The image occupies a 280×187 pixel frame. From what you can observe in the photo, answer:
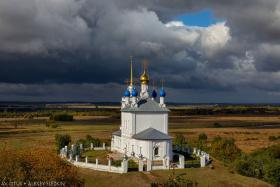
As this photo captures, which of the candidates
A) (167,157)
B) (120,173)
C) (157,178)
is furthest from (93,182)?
(167,157)

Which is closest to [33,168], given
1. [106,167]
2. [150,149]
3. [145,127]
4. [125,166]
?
[125,166]

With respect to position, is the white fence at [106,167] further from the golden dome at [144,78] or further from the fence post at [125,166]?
the golden dome at [144,78]

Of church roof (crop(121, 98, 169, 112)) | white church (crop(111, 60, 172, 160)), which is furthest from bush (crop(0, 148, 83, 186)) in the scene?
church roof (crop(121, 98, 169, 112))

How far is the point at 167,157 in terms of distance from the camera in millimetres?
35469

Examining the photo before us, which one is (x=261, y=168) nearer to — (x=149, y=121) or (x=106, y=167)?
(x=149, y=121)

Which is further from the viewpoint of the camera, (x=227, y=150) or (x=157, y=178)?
(x=227, y=150)

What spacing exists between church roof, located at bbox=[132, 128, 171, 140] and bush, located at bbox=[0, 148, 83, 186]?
16.6 m

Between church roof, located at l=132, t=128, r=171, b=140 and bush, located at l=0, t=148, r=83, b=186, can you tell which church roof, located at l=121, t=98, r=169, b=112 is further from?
bush, located at l=0, t=148, r=83, b=186

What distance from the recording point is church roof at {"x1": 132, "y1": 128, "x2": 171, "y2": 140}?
122 ft

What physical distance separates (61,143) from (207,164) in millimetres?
18822

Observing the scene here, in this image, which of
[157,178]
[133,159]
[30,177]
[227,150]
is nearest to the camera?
[30,177]

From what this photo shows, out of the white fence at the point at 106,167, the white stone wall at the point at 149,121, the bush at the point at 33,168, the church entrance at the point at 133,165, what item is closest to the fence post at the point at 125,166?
the white fence at the point at 106,167

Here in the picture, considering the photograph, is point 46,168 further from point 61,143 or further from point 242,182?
point 61,143

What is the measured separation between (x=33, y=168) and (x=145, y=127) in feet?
68.0
